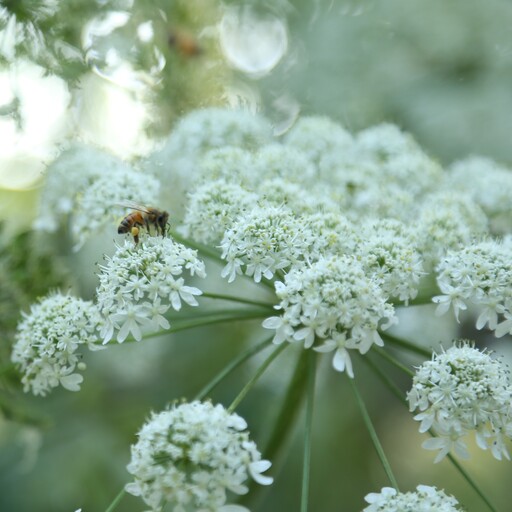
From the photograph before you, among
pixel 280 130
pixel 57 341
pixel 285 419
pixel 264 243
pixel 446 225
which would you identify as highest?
pixel 280 130

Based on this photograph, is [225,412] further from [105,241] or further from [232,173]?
[105,241]

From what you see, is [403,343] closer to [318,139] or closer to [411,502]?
[411,502]

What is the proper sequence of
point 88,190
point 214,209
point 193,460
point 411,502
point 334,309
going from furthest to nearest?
point 88,190
point 214,209
point 334,309
point 411,502
point 193,460

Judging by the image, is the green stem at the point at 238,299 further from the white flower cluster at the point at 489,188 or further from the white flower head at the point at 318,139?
the white flower cluster at the point at 489,188

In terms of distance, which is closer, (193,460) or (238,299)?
(193,460)

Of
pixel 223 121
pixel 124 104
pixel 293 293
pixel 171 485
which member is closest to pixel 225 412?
pixel 171 485

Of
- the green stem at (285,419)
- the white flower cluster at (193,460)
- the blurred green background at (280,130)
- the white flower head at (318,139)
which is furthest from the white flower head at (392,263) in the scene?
the blurred green background at (280,130)

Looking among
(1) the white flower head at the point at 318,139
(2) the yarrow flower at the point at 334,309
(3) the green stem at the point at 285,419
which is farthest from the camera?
(1) the white flower head at the point at 318,139

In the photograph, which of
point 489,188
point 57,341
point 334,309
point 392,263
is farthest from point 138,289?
point 489,188
